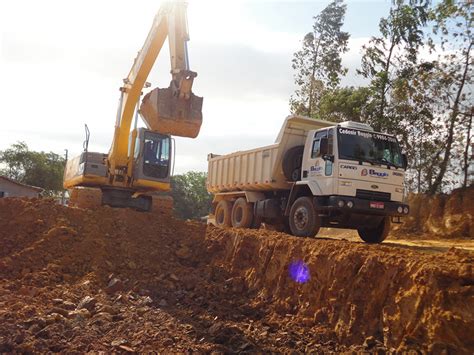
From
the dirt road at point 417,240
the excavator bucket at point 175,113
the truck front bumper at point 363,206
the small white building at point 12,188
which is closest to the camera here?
the truck front bumper at point 363,206

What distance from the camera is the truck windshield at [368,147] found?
10086 millimetres

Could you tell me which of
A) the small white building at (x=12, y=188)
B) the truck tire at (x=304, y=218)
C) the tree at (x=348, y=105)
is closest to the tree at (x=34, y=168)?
the small white building at (x=12, y=188)

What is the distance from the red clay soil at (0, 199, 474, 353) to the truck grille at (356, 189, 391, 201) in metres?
2.09

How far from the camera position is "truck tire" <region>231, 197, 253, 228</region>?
13.3 m

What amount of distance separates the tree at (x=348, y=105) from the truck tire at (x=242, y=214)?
985 cm

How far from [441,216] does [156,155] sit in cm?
1078

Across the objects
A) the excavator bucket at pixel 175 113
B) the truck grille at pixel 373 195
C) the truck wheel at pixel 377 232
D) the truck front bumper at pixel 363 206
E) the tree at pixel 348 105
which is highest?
the tree at pixel 348 105

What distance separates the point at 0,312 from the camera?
6.32 m

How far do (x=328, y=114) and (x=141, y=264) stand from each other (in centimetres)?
1546

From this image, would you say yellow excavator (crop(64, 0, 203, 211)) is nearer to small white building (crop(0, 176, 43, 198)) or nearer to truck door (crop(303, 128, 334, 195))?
truck door (crop(303, 128, 334, 195))

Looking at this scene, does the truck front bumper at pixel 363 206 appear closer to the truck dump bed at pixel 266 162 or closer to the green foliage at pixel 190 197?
the truck dump bed at pixel 266 162

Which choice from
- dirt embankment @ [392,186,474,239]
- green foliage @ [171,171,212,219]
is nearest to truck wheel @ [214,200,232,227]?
dirt embankment @ [392,186,474,239]

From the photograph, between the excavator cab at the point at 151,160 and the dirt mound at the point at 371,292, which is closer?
the dirt mound at the point at 371,292

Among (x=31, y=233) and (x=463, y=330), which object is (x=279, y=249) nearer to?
(x=463, y=330)
